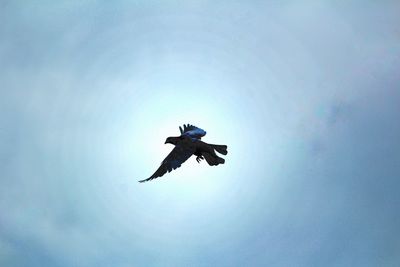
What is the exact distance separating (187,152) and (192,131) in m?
8.78

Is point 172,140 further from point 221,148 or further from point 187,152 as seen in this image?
point 221,148

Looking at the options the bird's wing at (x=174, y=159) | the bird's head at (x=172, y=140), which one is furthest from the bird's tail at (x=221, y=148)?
the bird's head at (x=172, y=140)

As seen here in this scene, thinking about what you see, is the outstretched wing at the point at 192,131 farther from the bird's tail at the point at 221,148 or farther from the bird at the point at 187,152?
the bird's tail at the point at 221,148

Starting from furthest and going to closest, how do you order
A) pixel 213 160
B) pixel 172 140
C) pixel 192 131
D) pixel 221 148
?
pixel 192 131 → pixel 172 140 → pixel 221 148 → pixel 213 160

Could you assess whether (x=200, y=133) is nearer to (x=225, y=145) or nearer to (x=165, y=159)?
(x=225, y=145)

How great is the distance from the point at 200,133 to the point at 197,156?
681cm

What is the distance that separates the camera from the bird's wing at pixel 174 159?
5697 centimetres

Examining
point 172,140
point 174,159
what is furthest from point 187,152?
point 172,140

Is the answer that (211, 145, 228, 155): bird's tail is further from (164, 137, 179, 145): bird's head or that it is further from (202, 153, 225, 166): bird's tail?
(164, 137, 179, 145): bird's head

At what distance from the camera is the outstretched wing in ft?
221

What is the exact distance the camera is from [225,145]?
6419 cm

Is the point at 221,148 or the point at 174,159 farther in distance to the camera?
the point at 221,148

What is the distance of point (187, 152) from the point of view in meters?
61.0

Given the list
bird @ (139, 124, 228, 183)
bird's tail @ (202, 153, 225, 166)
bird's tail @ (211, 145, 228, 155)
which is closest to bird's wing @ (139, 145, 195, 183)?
bird @ (139, 124, 228, 183)
